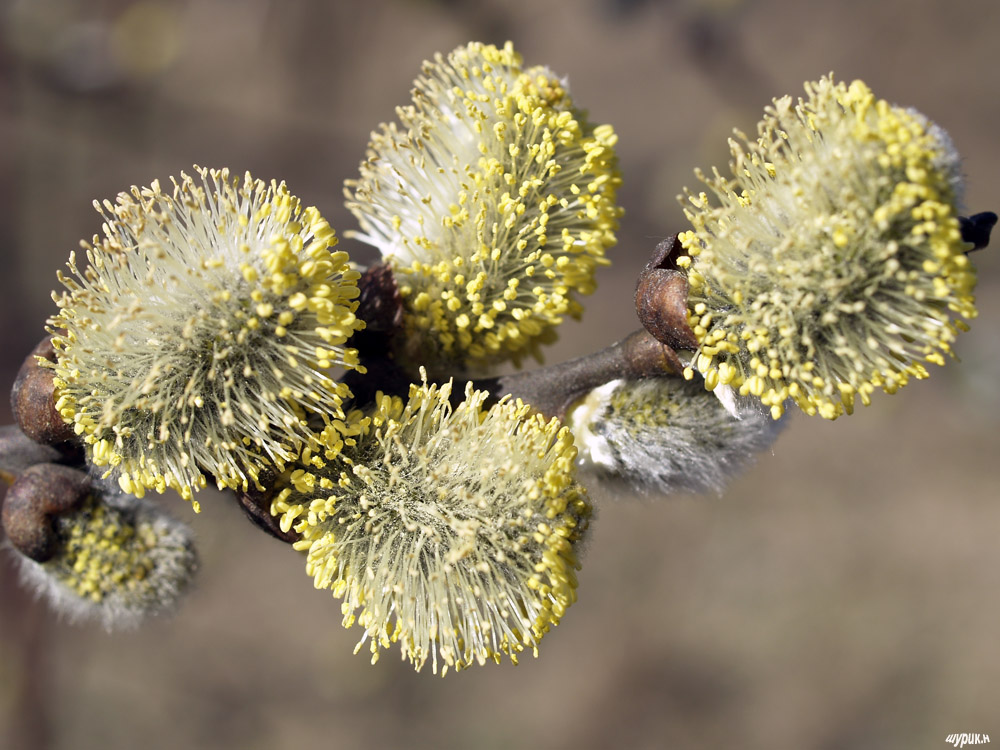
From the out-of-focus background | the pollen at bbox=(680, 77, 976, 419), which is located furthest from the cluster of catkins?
the out-of-focus background

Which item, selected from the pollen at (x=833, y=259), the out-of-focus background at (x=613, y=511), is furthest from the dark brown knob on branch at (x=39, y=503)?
the out-of-focus background at (x=613, y=511)

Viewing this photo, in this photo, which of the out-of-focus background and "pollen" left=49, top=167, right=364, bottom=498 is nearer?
"pollen" left=49, top=167, right=364, bottom=498

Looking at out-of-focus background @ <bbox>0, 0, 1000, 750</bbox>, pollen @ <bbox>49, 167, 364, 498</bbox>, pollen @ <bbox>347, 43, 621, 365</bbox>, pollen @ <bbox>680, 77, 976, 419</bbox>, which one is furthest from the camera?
out-of-focus background @ <bbox>0, 0, 1000, 750</bbox>

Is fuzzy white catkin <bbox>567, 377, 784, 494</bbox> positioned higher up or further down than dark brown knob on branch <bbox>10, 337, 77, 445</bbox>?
higher up

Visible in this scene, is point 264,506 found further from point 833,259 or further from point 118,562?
point 833,259

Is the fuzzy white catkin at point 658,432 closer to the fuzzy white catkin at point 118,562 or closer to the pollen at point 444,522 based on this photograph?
the pollen at point 444,522

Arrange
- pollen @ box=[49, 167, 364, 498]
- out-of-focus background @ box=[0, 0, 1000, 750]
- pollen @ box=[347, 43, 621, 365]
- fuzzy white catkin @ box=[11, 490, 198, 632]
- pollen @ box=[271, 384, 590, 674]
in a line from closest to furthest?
pollen @ box=[49, 167, 364, 498] < pollen @ box=[271, 384, 590, 674] < pollen @ box=[347, 43, 621, 365] < fuzzy white catkin @ box=[11, 490, 198, 632] < out-of-focus background @ box=[0, 0, 1000, 750]

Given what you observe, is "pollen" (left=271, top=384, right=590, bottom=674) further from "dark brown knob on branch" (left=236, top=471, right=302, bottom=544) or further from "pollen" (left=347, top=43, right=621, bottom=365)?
"pollen" (left=347, top=43, right=621, bottom=365)
